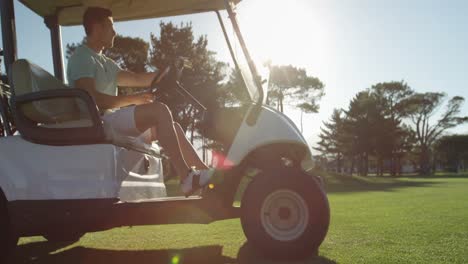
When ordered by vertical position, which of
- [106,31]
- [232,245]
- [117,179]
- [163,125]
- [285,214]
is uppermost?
[106,31]

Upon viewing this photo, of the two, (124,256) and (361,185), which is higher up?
(124,256)

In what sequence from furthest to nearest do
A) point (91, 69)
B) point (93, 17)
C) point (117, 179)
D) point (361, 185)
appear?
point (361, 185), point (93, 17), point (91, 69), point (117, 179)

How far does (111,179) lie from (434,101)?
263 feet

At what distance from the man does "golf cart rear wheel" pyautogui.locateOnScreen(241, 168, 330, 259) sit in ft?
1.39

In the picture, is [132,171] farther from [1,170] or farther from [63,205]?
[1,170]

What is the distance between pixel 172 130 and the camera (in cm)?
354

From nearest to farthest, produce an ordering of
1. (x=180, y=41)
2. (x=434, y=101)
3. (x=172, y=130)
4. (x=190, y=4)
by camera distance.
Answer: (x=172, y=130)
(x=190, y=4)
(x=180, y=41)
(x=434, y=101)

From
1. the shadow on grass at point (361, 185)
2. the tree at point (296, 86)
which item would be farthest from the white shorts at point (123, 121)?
the tree at point (296, 86)

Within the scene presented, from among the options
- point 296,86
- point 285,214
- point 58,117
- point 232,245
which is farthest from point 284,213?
point 296,86

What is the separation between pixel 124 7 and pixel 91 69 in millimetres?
1213

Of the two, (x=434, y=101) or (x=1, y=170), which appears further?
(x=434, y=101)

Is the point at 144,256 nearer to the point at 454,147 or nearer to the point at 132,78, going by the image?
the point at 132,78

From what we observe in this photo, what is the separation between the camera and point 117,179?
331 centimetres

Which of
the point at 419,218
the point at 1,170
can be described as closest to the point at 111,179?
the point at 1,170
